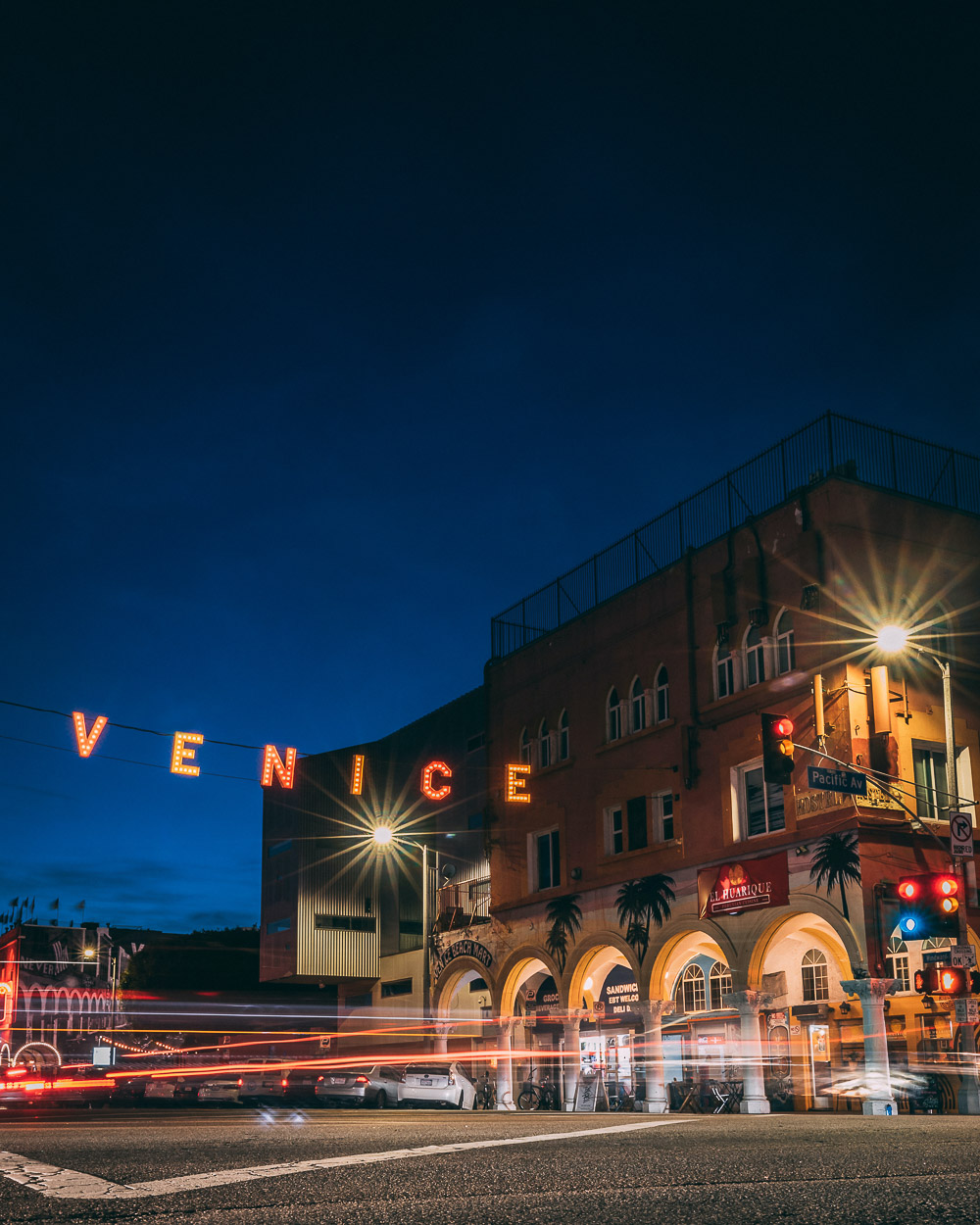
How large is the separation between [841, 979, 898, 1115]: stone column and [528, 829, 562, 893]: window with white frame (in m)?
11.9

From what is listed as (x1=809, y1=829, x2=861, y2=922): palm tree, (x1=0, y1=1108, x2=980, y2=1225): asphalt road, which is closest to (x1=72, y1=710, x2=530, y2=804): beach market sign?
(x1=809, y1=829, x2=861, y2=922): palm tree

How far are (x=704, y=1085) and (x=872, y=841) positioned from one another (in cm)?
778

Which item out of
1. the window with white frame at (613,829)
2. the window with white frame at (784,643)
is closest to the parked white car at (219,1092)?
the window with white frame at (613,829)

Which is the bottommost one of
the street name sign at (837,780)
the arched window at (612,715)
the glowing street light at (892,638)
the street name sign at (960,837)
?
the street name sign at (960,837)

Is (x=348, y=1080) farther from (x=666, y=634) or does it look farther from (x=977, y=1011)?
(x=977, y=1011)

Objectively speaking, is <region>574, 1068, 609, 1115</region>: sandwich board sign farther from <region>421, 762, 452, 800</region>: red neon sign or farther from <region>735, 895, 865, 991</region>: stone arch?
<region>421, 762, 452, 800</region>: red neon sign

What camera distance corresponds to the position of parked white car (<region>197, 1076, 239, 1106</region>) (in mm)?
32969

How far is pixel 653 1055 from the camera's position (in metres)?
29.8

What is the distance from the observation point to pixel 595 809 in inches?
1316

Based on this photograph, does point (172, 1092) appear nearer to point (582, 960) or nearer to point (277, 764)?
point (277, 764)

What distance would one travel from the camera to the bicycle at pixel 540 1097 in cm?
3366

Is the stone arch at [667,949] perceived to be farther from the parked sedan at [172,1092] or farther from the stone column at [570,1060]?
the parked sedan at [172,1092]

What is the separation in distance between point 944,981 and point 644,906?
1055 centimetres

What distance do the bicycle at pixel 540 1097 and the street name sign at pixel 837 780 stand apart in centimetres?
1474
